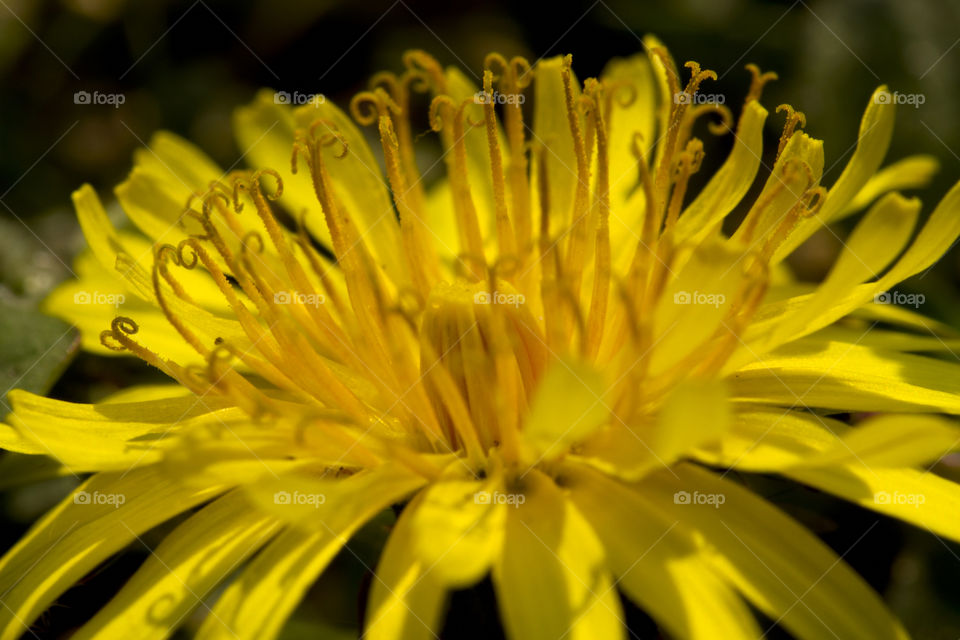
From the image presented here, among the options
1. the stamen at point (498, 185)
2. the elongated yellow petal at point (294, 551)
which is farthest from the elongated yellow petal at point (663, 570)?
the stamen at point (498, 185)

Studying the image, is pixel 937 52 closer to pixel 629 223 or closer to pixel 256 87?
pixel 629 223

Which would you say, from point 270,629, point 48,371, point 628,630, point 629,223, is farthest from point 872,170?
point 48,371

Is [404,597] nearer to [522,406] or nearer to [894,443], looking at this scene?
[522,406]

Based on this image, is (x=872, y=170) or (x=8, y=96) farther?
(x=8, y=96)

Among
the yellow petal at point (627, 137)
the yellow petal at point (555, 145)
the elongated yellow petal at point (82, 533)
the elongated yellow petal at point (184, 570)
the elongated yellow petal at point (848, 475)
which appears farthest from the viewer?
the yellow petal at point (555, 145)

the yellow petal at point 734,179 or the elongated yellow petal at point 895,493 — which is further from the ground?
the yellow petal at point 734,179

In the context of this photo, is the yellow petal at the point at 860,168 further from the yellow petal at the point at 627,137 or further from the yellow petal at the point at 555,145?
the yellow petal at the point at 555,145

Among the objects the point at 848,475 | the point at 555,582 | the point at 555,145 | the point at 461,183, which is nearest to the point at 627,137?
the point at 555,145

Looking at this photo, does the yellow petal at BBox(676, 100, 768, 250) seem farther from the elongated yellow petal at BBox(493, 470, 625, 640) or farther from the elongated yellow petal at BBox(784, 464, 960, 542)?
the elongated yellow petal at BBox(493, 470, 625, 640)
